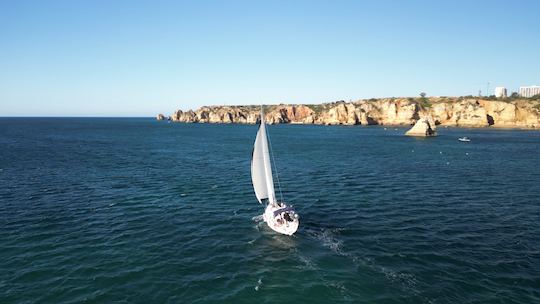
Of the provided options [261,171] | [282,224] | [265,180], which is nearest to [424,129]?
[265,180]

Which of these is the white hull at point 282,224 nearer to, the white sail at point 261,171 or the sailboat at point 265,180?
the sailboat at point 265,180

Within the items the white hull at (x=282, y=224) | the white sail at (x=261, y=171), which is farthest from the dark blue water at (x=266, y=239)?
the white sail at (x=261, y=171)

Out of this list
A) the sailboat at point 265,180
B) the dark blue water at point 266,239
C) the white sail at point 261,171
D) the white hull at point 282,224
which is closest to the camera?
the dark blue water at point 266,239

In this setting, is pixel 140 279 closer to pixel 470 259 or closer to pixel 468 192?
pixel 470 259

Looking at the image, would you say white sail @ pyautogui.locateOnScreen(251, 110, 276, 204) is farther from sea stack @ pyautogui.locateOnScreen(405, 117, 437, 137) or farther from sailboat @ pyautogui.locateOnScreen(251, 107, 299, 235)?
sea stack @ pyautogui.locateOnScreen(405, 117, 437, 137)

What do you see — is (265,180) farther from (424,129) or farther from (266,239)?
(424,129)

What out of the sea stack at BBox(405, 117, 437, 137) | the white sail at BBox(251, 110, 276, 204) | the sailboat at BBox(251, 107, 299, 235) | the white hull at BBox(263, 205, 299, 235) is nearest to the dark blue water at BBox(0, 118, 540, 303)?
the white hull at BBox(263, 205, 299, 235)

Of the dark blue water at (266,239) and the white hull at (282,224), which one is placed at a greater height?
the white hull at (282,224)
